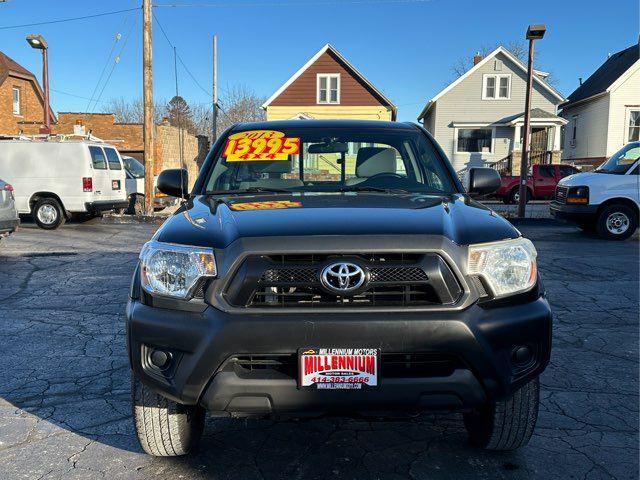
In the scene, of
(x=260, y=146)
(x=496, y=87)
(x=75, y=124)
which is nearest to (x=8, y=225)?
(x=260, y=146)

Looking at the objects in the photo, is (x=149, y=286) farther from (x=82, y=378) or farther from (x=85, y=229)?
(x=85, y=229)

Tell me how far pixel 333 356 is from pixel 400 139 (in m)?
2.23

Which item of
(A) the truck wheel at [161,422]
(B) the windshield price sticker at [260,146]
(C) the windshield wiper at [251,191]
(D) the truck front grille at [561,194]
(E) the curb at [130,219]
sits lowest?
(E) the curb at [130,219]

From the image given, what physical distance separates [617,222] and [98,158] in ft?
37.7

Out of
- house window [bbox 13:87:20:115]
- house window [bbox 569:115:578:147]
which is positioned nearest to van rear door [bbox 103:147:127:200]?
house window [bbox 13:87:20:115]

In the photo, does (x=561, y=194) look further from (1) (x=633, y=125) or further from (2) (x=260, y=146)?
(1) (x=633, y=125)

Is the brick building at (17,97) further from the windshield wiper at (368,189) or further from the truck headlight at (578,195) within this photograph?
the windshield wiper at (368,189)

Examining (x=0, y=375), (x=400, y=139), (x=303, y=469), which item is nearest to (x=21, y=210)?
(x=0, y=375)

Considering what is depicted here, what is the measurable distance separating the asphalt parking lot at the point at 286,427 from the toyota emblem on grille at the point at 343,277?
68cm

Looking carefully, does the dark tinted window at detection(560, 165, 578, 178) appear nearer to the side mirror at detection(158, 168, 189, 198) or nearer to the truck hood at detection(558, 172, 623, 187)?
the truck hood at detection(558, 172, 623, 187)

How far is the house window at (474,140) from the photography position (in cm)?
2967

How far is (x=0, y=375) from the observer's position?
389 centimetres

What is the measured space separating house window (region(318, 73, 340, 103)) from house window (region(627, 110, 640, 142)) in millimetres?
14996

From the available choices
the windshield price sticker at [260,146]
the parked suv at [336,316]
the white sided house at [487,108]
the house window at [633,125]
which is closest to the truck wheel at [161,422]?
the parked suv at [336,316]
